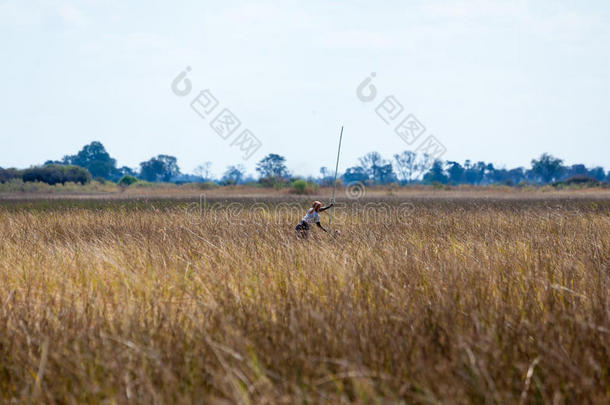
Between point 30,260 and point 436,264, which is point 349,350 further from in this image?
point 30,260

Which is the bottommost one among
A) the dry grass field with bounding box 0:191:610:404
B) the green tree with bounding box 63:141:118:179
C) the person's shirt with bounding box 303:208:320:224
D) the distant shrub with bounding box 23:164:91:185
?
the dry grass field with bounding box 0:191:610:404

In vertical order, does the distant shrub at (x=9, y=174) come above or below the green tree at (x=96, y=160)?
below

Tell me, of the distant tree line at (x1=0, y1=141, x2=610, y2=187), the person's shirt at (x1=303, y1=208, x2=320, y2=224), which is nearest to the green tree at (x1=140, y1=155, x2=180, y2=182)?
the distant tree line at (x1=0, y1=141, x2=610, y2=187)

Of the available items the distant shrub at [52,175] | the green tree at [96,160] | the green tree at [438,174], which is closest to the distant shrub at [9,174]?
the distant shrub at [52,175]

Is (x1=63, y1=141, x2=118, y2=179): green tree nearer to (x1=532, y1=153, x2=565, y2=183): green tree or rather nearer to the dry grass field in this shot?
(x1=532, y1=153, x2=565, y2=183): green tree

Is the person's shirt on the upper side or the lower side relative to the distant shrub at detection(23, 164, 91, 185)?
lower

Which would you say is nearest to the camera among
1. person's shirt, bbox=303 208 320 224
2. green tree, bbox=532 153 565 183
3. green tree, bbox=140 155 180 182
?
person's shirt, bbox=303 208 320 224

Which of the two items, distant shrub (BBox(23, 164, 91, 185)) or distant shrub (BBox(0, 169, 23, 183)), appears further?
distant shrub (BBox(0, 169, 23, 183))

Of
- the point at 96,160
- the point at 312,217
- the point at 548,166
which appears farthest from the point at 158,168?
the point at 312,217

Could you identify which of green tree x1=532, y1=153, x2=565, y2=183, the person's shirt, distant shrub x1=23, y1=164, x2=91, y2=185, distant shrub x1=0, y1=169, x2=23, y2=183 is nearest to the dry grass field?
the person's shirt

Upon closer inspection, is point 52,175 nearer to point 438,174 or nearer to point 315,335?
point 315,335

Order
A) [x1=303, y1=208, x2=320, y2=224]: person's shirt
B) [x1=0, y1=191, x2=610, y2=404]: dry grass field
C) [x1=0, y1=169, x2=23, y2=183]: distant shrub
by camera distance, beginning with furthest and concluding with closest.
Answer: [x1=0, y1=169, x2=23, y2=183]: distant shrub
[x1=303, y1=208, x2=320, y2=224]: person's shirt
[x1=0, y1=191, x2=610, y2=404]: dry grass field

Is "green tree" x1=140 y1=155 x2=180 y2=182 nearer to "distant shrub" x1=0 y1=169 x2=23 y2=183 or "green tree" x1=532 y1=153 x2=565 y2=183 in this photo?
"distant shrub" x1=0 y1=169 x2=23 y2=183

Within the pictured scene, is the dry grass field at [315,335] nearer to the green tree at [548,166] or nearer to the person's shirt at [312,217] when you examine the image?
the person's shirt at [312,217]
